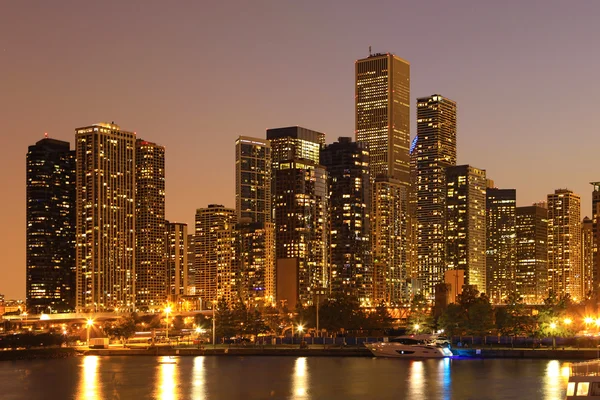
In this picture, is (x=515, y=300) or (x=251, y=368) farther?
(x=515, y=300)

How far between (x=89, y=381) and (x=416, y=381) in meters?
41.4

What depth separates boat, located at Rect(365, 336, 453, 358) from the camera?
456 feet

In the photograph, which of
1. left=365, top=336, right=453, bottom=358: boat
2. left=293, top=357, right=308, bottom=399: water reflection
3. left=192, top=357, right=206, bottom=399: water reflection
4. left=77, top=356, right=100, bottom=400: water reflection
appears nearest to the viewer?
left=293, top=357, right=308, bottom=399: water reflection

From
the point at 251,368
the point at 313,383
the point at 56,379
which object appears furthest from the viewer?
the point at 251,368

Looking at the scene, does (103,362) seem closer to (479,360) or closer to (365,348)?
(365,348)

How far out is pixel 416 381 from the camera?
10575 centimetres

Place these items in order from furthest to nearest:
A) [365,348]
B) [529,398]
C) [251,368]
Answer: [365,348]
[251,368]
[529,398]

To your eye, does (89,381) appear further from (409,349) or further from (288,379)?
(409,349)

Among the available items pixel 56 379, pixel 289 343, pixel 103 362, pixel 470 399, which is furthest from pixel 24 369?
pixel 470 399

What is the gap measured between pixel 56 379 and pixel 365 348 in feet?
178

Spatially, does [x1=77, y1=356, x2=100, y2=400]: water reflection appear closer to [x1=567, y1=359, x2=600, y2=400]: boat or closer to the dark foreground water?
the dark foreground water

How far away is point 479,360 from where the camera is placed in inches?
5207

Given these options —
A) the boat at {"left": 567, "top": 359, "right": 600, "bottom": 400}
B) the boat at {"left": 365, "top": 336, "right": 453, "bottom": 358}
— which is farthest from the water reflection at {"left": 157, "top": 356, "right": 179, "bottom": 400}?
the boat at {"left": 567, "top": 359, "right": 600, "bottom": 400}

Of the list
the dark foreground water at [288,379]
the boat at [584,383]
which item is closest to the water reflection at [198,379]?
the dark foreground water at [288,379]
